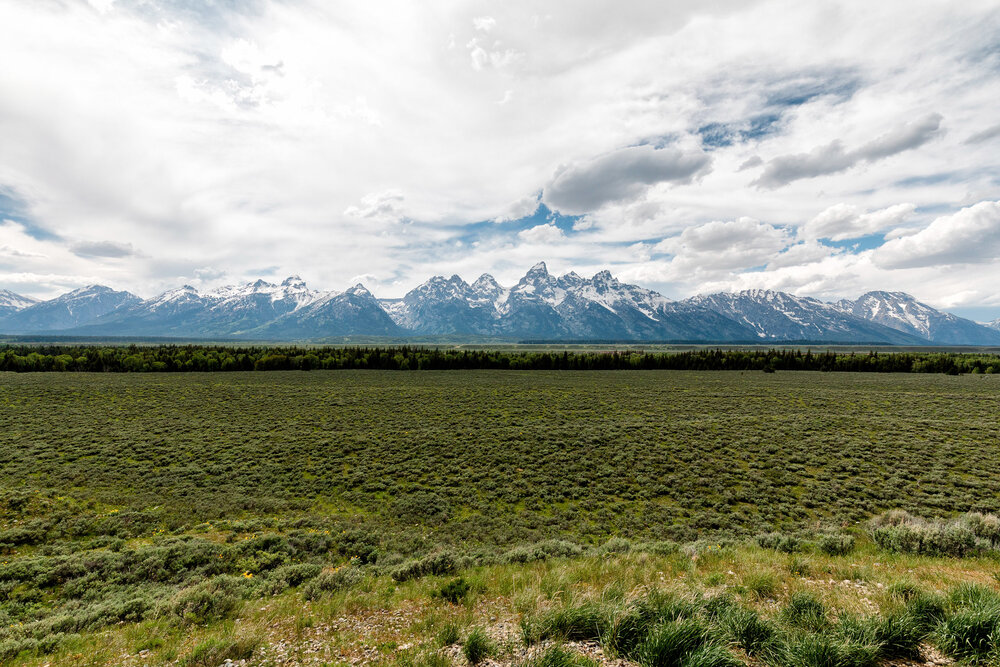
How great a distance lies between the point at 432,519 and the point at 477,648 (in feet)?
40.8

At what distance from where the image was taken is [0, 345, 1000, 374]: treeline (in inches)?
3984

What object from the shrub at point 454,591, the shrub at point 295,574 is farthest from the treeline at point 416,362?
the shrub at point 454,591

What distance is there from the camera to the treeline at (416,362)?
3984 inches

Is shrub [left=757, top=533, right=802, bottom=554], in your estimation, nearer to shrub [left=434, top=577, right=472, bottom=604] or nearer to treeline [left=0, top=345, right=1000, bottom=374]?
shrub [left=434, top=577, right=472, bottom=604]

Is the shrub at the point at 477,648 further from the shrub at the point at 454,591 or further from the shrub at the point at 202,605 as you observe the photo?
the shrub at the point at 202,605

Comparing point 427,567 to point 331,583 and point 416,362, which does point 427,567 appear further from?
point 416,362

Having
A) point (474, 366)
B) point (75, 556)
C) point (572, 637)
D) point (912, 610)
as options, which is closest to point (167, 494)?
point (75, 556)

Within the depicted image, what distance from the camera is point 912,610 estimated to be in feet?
22.1

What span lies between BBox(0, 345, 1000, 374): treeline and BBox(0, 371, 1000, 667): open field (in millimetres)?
66992

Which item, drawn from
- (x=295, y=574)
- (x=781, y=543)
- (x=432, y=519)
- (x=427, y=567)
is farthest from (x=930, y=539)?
(x=295, y=574)

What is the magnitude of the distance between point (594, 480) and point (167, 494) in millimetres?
24362

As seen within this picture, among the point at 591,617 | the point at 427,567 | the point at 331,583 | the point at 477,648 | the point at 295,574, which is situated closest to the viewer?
the point at 477,648

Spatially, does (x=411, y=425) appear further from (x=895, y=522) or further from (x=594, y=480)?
(x=895, y=522)

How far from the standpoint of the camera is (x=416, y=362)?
11875cm
